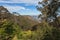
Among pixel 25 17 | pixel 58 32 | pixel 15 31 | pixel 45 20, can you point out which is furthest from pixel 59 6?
pixel 25 17

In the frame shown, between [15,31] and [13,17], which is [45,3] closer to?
[15,31]

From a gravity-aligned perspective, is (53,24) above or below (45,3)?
below

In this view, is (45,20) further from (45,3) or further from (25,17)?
(25,17)

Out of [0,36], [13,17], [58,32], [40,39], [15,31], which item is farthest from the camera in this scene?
[13,17]

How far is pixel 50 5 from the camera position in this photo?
12539 mm

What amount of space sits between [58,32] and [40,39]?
1357 mm

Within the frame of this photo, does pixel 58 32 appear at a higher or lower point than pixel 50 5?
lower

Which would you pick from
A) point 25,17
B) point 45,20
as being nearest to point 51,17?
point 45,20

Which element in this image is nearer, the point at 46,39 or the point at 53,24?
the point at 46,39

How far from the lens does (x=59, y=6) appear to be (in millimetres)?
12633

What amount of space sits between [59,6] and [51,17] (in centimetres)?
104

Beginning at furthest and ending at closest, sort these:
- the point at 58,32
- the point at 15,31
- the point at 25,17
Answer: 1. the point at 25,17
2. the point at 15,31
3. the point at 58,32

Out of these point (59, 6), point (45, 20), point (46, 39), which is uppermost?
point (59, 6)

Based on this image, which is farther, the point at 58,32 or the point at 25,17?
the point at 25,17
